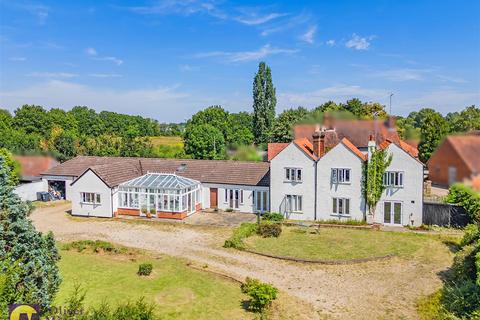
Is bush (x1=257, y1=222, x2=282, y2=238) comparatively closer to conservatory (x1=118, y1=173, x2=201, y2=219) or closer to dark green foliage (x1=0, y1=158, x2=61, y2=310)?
conservatory (x1=118, y1=173, x2=201, y2=219)

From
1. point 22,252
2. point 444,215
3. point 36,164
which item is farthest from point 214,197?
point 36,164

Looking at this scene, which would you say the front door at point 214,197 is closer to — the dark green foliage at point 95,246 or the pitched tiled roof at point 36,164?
the dark green foliage at point 95,246

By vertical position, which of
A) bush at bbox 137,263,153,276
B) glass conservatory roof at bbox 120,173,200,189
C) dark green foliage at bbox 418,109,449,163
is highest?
dark green foliage at bbox 418,109,449,163

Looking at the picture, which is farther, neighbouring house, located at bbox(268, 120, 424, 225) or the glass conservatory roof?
the glass conservatory roof

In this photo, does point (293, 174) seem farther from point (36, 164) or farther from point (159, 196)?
point (36, 164)

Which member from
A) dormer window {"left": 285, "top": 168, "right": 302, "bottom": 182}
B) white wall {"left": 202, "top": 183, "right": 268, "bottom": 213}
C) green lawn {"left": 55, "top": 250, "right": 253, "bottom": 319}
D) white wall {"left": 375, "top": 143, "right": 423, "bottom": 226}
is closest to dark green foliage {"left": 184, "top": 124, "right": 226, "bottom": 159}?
white wall {"left": 202, "top": 183, "right": 268, "bottom": 213}

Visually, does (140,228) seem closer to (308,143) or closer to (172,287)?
(172,287)

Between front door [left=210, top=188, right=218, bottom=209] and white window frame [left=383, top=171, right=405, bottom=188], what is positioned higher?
white window frame [left=383, top=171, right=405, bottom=188]
